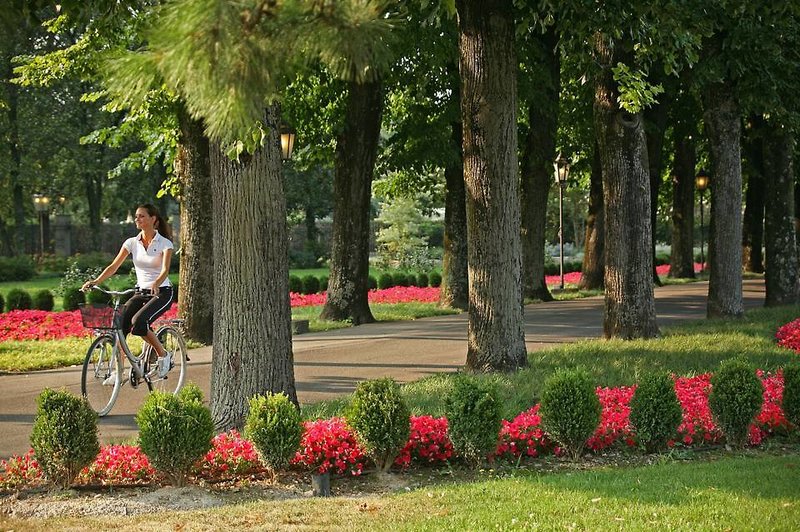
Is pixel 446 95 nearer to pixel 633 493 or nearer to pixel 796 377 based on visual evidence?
pixel 796 377

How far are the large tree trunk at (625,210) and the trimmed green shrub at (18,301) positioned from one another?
51.6 ft

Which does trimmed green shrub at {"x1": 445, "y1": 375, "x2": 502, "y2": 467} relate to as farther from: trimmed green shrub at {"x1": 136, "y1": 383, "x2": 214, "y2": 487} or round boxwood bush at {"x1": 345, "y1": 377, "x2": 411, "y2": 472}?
trimmed green shrub at {"x1": 136, "y1": 383, "x2": 214, "y2": 487}

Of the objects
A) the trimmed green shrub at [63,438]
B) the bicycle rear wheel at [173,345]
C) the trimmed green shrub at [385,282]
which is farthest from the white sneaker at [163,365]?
the trimmed green shrub at [385,282]

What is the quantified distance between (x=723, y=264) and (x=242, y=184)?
37.8 feet

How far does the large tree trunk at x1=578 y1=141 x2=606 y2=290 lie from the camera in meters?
29.6

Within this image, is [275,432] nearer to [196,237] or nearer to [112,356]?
[112,356]

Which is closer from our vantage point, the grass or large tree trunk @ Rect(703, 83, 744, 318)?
the grass

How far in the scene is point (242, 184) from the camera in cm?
930

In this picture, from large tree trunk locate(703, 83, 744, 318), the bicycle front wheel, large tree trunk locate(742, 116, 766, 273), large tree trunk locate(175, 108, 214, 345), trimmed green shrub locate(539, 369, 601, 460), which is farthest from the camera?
large tree trunk locate(742, 116, 766, 273)

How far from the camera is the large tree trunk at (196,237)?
16797 millimetres

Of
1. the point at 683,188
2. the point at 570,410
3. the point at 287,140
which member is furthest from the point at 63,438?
the point at 683,188

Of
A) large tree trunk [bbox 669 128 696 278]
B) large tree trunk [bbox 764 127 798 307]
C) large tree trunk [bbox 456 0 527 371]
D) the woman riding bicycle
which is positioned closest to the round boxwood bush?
the woman riding bicycle

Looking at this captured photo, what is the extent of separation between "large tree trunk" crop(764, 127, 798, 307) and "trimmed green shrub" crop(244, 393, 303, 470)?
616 inches

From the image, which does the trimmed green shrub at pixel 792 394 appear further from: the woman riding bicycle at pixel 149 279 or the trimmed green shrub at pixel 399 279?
the trimmed green shrub at pixel 399 279
